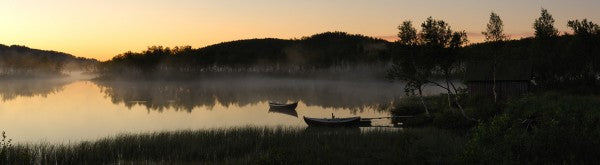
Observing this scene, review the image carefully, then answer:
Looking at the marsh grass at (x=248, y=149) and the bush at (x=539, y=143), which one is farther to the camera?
the marsh grass at (x=248, y=149)

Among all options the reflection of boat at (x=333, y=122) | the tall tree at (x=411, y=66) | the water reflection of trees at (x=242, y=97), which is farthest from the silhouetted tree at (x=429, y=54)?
the water reflection of trees at (x=242, y=97)

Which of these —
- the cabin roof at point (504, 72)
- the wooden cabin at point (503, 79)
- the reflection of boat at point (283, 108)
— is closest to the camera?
the cabin roof at point (504, 72)

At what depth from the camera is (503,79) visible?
59125mm

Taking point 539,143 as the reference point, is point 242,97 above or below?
below

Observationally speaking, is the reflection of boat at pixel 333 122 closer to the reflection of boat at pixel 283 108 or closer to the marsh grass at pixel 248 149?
the marsh grass at pixel 248 149

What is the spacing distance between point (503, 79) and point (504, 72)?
138 cm

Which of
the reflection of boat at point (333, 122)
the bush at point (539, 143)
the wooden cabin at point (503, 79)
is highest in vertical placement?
the wooden cabin at point (503, 79)

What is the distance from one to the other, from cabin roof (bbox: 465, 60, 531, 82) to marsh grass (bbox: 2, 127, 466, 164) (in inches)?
1244

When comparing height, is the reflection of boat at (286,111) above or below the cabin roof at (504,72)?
below

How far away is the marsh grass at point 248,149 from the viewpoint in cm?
2294

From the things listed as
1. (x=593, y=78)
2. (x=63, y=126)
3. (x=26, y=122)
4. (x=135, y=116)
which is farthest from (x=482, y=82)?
(x=26, y=122)

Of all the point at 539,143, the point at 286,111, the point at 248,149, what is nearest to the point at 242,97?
the point at 286,111

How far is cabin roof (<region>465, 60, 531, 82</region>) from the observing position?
58.3m

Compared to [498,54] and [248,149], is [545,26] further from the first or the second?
[248,149]
